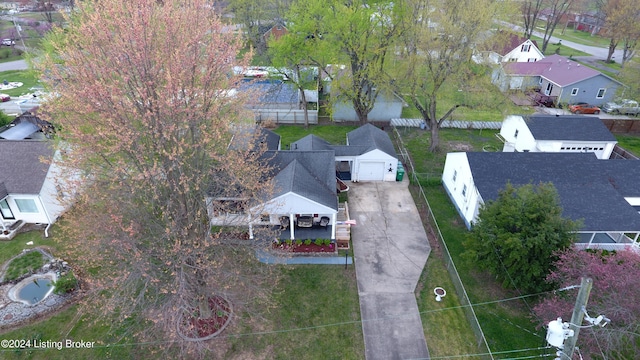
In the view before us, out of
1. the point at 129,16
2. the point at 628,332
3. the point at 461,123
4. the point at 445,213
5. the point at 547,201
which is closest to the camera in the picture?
the point at 628,332

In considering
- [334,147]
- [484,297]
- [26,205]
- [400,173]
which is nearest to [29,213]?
[26,205]

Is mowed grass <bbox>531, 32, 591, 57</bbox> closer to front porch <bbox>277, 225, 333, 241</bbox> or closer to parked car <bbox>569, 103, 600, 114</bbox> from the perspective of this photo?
parked car <bbox>569, 103, 600, 114</bbox>

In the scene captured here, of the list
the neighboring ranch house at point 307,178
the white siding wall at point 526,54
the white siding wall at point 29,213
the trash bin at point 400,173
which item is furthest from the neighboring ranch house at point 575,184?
the white siding wall at point 526,54

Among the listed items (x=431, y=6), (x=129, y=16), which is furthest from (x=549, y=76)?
(x=129, y=16)

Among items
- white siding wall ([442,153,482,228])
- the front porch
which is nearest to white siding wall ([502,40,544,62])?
white siding wall ([442,153,482,228])

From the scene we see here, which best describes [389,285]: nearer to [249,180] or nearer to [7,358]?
[249,180]

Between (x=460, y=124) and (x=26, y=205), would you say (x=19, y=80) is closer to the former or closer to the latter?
(x=26, y=205)
